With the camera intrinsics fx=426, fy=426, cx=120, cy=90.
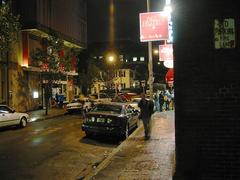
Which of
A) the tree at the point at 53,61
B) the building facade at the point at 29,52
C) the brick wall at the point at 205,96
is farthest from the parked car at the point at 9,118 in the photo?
the brick wall at the point at 205,96

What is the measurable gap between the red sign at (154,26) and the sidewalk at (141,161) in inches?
191

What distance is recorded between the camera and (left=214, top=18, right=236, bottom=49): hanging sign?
683 cm

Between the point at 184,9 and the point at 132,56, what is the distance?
120189 millimetres

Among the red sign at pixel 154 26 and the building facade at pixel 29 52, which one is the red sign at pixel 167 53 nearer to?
the red sign at pixel 154 26

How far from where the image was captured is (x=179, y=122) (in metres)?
7.11

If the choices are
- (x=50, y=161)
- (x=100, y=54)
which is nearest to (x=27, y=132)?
(x=50, y=161)

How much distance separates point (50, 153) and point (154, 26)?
26.9ft

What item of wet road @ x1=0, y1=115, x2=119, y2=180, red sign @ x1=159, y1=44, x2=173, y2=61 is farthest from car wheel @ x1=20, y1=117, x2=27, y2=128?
red sign @ x1=159, y1=44, x2=173, y2=61

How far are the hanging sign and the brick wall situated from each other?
66 millimetres

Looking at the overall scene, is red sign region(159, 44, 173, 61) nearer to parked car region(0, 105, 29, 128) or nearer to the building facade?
parked car region(0, 105, 29, 128)

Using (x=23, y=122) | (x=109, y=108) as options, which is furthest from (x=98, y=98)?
(x=109, y=108)

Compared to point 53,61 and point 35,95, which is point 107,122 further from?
point 35,95

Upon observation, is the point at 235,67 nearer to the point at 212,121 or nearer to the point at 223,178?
the point at 212,121

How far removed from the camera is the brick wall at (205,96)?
6.87 m
